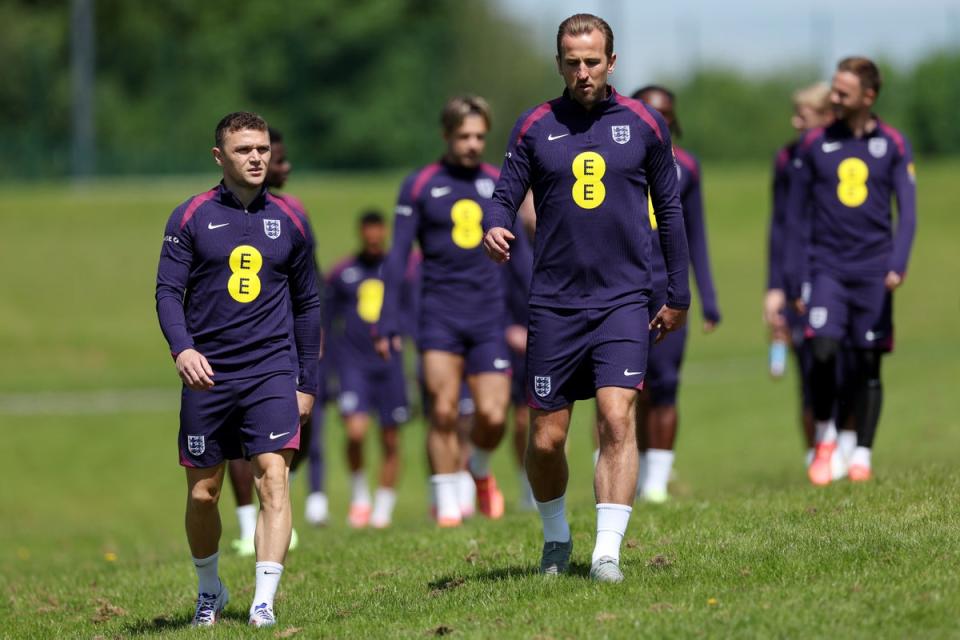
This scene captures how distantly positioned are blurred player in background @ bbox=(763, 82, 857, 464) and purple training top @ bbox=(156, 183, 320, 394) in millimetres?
4950

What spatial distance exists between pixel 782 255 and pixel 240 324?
19.8 feet

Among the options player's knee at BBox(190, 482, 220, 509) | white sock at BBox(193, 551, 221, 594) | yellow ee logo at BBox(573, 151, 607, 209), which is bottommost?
white sock at BBox(193, 551, 221, 594)

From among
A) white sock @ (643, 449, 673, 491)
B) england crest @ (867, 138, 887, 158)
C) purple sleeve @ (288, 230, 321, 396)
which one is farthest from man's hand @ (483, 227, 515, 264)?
white sock @ (643, 449, 673, 491)

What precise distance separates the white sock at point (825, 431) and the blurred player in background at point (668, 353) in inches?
42.1

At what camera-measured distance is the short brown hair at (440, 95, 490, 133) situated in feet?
37.4

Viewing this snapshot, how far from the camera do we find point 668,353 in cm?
1154

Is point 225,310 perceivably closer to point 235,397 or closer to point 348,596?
point 235,397

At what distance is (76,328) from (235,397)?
3020 cm

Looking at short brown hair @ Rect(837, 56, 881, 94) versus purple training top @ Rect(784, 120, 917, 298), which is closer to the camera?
short brown hair @ Rect(837, 56, 881, 94)

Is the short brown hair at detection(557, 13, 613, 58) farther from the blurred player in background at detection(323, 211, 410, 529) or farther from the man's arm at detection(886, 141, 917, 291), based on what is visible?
the blurred player in background at detection(323, 211, 410, 529)

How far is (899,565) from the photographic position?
737 cm

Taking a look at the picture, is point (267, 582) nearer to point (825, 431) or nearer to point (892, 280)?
point (892, 280)

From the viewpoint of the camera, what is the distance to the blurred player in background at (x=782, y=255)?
1232 centimetres

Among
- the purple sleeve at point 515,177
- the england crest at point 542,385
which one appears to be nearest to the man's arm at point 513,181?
the purple sleeve at point 515,177
